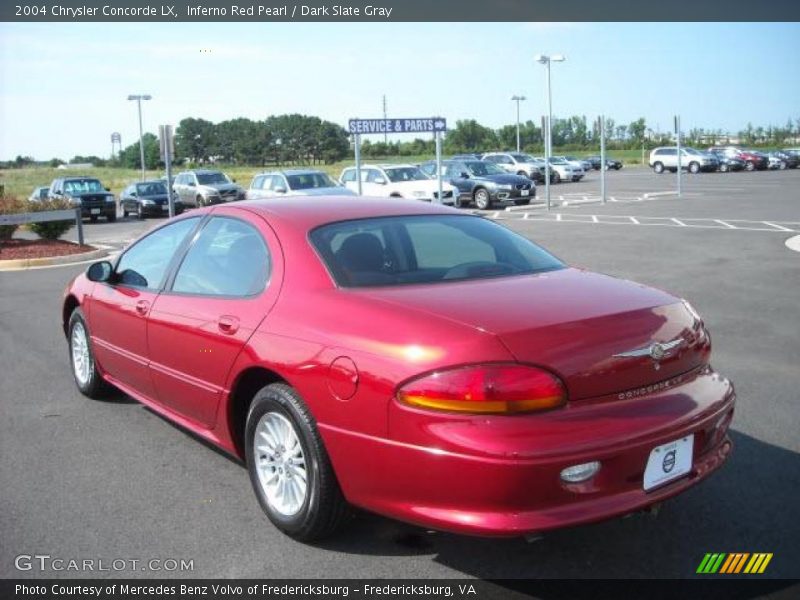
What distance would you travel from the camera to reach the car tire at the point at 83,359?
5824 mm

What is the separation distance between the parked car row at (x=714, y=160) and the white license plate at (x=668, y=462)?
54.1m

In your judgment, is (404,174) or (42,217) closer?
(42,217)

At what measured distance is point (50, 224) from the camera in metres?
17.3

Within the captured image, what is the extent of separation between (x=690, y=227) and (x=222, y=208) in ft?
51.6

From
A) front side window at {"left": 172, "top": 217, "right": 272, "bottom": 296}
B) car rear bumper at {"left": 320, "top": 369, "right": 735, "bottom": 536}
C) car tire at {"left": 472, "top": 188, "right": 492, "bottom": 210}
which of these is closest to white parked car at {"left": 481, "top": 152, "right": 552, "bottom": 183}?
car tire at {"left": 472, "top": 188, "right": 492, "bottom": 210}

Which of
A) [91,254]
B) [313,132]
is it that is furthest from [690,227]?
[313,132]

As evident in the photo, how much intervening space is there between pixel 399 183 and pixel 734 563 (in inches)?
903

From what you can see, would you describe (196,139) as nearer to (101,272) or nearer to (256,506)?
(101,272)

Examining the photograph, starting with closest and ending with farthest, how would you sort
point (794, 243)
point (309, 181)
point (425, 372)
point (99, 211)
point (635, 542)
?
point (425, 372) < point (635, 542) < point (794, 243) < point (309, 181) < point (99, 211)

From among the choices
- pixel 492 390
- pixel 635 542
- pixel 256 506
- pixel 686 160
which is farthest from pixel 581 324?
pixel 686 160

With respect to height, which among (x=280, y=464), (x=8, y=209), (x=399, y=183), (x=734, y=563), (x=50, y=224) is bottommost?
(x=734, y=563)

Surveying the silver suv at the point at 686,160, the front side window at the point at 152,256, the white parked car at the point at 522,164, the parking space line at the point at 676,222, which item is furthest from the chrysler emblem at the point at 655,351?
the silver suv at the point at 686,160

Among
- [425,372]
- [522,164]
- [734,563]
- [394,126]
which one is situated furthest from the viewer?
[522,164]

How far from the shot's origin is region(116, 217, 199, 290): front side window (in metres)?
4.87
